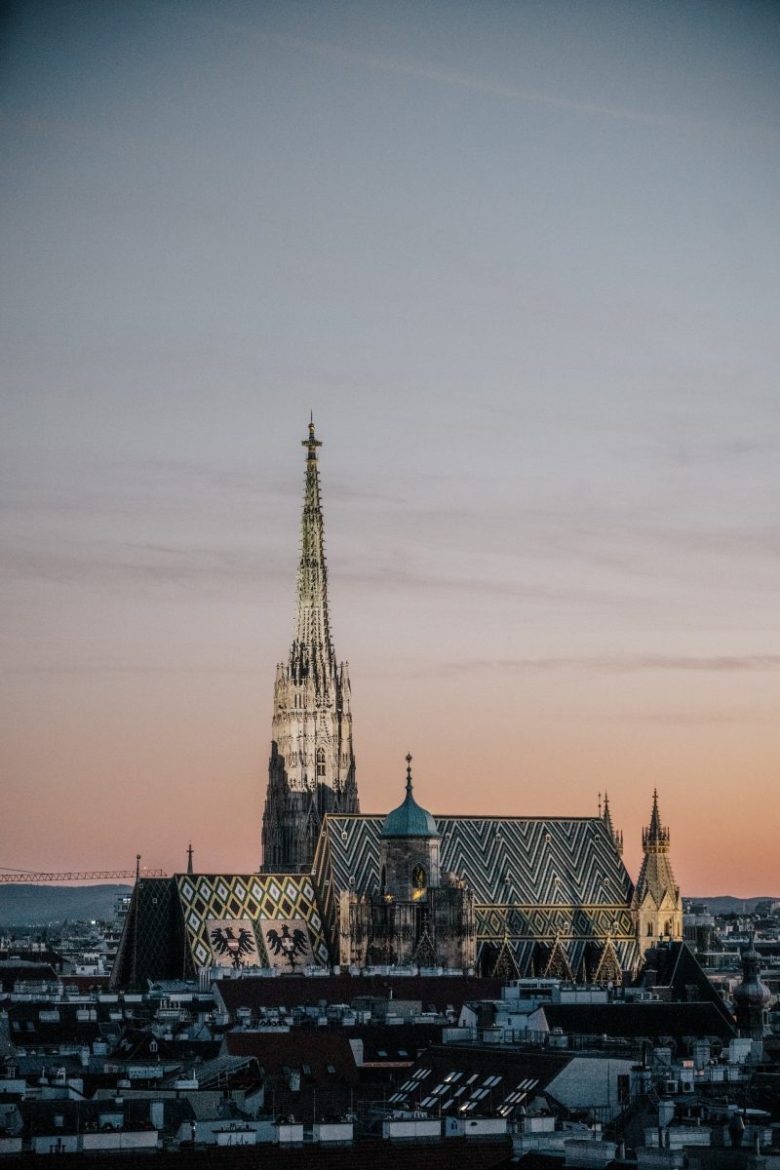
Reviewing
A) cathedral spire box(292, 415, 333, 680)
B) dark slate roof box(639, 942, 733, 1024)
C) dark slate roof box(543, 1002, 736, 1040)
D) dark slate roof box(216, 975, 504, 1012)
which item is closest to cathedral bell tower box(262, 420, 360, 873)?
cathedral spire box(292, 415, 333, 680)

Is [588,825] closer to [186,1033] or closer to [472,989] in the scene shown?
[472,989]

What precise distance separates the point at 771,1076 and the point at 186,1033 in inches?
1349

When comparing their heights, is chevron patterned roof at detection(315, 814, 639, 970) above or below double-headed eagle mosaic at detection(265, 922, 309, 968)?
above

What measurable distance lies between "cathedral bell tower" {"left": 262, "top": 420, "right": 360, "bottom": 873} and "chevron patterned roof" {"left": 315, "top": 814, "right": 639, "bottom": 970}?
14.5 meters

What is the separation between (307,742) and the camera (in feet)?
639

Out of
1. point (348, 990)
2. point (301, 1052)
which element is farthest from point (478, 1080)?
point (348, 990)

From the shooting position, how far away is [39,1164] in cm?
7581

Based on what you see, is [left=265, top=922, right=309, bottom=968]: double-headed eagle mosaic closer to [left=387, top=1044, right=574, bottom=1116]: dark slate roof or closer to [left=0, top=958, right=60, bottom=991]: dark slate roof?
[left=0, top=958, right=60, bottom=991]: dark slate roof

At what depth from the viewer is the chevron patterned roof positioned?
174125 mm

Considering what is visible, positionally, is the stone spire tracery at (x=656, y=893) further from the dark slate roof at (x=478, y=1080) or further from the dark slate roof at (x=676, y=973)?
the dark slate roof at (x=478, y=1080)

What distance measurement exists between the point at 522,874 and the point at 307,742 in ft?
71.5

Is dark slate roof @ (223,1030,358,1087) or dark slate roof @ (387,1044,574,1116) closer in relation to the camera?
dark slate roof @ (387,1044,574,1116)

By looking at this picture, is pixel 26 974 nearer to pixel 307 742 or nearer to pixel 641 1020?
pixel 307 742

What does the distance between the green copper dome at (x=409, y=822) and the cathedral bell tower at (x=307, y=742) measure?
64.4 feet
